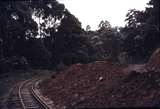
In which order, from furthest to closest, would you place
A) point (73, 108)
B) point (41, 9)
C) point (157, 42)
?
point (41, 9)
point (157, 42)
point (73, 108)

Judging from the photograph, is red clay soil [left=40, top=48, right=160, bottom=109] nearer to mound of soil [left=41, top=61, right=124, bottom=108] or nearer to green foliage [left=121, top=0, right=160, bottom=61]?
mound of soil [left=41, top=61, right=124, bottom=108]

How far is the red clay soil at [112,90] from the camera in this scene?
59.0 ft

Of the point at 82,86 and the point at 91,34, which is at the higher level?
the point at 91,34

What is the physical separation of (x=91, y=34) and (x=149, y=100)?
79.4 metres

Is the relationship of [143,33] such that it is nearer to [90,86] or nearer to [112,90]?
[90,86]

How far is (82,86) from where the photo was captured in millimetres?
27188

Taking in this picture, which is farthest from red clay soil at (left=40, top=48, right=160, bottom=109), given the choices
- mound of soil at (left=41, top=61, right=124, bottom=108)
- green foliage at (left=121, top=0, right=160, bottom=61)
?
green foliage at (left=121, top=0, right=160, bottom=61)

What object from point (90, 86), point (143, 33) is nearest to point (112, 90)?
point (90, 86)

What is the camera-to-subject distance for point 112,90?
21.3 metres

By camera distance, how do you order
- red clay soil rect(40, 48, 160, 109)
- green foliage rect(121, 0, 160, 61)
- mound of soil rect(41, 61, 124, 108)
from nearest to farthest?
1. red clay soil rect(40, 48, 160, 109)
2. mound of soil rect(41, 61, 124, 108)
3. green foliage rect(121, 0, 160, 61)

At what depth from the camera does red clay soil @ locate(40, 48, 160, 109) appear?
17969 millimetres

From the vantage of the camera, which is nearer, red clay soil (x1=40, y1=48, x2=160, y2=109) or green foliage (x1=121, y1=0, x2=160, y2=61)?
red clay soil (x1=40, y1=48, x2=160, y2=109)

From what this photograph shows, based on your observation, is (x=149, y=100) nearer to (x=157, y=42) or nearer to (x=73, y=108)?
(x=73, y=108)

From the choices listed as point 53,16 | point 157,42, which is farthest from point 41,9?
point 157,42
